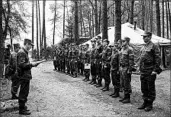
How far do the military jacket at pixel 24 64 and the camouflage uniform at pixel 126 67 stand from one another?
3.07 metres

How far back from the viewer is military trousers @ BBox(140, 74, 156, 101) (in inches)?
238

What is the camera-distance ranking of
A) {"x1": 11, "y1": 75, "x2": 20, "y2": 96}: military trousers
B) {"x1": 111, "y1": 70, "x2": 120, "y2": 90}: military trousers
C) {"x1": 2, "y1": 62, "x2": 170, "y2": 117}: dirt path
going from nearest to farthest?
{"x1": 2, "y1": 62, "x2": 170, "y2": 117}: dirt path
{"x1": 11, "y1": 75, "x2": 20, "y2": 96}: military trousers
{"x1": 111, "y1": 70, "x2": 120, "y2": 90}: military trousers

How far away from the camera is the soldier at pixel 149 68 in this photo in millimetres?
6016

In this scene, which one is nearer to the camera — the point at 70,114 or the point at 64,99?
the point at 70,114

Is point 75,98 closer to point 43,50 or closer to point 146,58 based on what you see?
point 146,58

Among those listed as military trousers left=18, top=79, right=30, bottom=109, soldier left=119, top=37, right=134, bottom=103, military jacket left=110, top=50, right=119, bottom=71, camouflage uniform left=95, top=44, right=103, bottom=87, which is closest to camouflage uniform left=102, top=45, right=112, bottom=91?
military jacket left=110, top=50, right=119, bottom=71

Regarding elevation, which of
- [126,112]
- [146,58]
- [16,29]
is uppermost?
[16,29]

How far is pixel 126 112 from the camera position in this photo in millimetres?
6012

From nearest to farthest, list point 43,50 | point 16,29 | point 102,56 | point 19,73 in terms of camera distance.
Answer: point 19,73
point 102,56
point 16,29
point 43,50

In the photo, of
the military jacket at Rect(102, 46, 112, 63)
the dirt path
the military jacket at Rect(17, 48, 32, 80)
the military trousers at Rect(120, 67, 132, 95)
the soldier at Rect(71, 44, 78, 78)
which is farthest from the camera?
the soldier at Rect(71, 44, 78, 78)

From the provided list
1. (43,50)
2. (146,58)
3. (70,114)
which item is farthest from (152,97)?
(43,50)

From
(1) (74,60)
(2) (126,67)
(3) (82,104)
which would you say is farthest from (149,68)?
(1) (74,60)

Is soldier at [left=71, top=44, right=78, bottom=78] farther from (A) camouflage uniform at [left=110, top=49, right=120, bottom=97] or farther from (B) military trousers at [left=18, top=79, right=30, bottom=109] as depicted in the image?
(B) military trousers at [left=18, top=79, right=30, bottom=109]

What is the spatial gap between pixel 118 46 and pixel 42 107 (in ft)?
12.0
